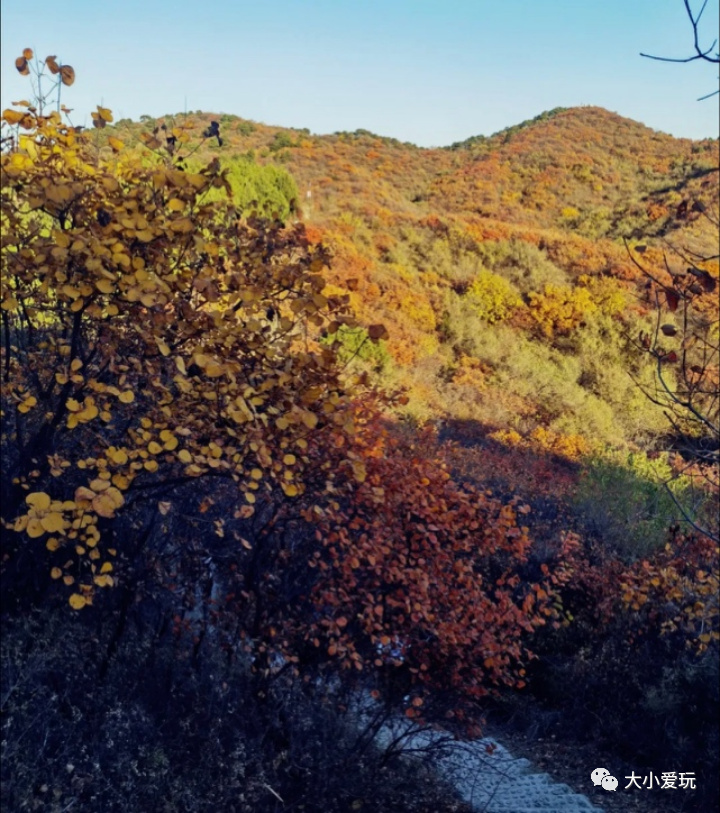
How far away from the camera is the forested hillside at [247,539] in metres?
3.13

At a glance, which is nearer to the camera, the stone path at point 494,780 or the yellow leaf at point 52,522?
the yellow leaf at point 52,522

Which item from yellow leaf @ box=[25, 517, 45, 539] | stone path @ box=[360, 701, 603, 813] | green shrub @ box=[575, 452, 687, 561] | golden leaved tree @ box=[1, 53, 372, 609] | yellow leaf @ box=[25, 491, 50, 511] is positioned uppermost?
golden leaved tree @ box=[1, 53, 372, 609]

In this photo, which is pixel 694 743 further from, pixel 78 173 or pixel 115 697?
pixel 78 173

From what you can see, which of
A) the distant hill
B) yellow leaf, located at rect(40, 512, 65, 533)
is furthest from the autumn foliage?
the distant hill

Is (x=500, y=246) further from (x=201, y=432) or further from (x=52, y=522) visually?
(x=52, y=522)

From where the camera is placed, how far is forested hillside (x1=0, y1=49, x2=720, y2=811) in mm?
3135

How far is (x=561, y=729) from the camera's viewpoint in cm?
Result: 714

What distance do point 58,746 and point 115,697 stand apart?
59 centimetres

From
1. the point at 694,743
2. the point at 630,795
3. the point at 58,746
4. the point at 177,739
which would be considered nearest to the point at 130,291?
the point at 58,746

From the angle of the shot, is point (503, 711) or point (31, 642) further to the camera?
point (503, 711)

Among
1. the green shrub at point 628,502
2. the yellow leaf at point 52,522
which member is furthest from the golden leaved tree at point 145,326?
the green shrub at point 628,502
